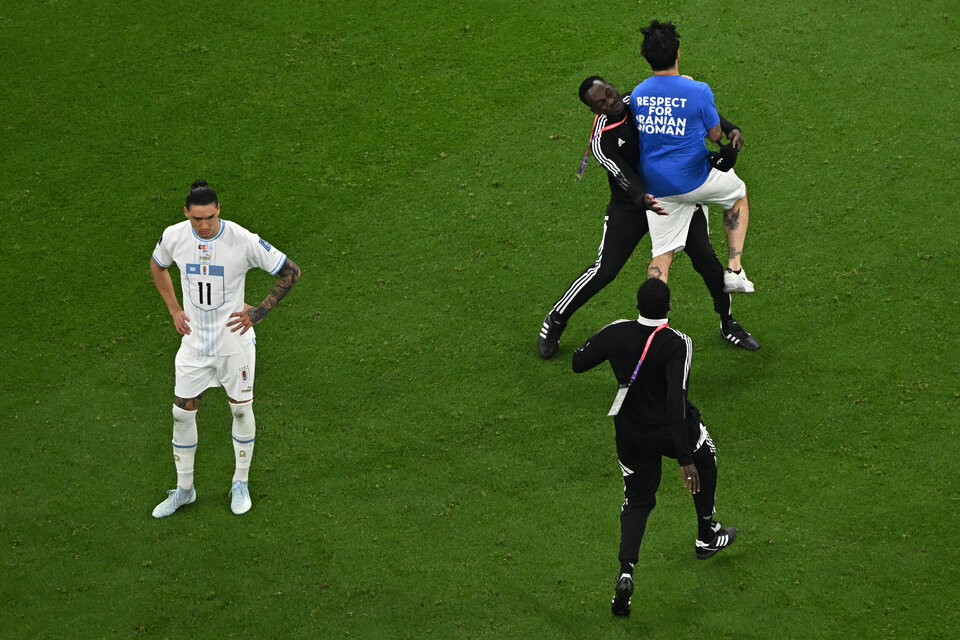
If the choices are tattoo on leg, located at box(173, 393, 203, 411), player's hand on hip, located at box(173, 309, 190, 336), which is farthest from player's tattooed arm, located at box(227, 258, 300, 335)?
tattoo on leg, located at box(173, 393, 203, 411)

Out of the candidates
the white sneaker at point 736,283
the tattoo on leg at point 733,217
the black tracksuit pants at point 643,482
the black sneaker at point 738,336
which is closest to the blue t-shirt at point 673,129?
the tattoo on leg at point 733,217

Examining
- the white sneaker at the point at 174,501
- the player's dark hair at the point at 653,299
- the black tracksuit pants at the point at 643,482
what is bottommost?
the white sneaker at the point at 174,501

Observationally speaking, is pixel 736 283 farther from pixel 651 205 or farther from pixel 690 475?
pixel 690 475

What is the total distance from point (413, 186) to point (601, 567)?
3635mm

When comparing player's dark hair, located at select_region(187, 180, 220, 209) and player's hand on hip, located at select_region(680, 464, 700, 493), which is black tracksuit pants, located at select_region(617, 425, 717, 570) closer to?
player's hand on hip, located at select_region(680, 464, 700, 493)

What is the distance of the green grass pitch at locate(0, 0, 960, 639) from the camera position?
17.9 ft

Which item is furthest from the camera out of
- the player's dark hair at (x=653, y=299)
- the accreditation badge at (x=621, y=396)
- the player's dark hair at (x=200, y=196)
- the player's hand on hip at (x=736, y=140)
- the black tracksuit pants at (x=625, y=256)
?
the black tracksuit pants at (x=625, y=256)

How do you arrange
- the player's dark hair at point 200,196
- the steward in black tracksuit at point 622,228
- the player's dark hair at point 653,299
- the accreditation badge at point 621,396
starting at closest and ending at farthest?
the player's dark hair at point 653,299
the accreditation badge at point 621,396
the player's dark hair at point 200,196
the steward in black tracksuit at point 622,228

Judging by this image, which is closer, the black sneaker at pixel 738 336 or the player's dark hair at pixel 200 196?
the player's dark hair at pixel 200 196

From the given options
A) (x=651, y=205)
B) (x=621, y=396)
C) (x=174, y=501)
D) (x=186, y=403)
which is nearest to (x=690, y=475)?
(x=621, y=396)

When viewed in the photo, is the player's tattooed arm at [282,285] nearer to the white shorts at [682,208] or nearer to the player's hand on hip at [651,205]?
the player's hand on hip at [651,205]

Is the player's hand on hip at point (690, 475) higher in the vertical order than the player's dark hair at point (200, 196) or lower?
lower

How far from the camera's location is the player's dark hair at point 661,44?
5879 mm

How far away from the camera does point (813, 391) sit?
21.0ft
